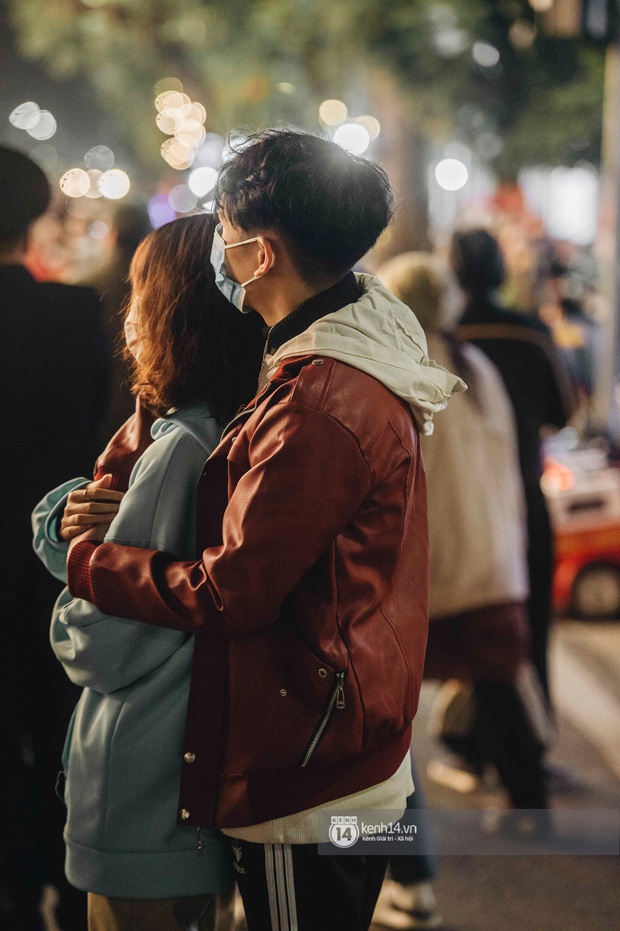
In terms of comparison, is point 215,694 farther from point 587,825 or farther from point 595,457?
point 595,457

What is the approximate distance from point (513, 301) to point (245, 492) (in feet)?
24.0

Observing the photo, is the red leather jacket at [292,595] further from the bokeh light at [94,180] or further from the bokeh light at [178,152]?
the bokeh light at [178,152]

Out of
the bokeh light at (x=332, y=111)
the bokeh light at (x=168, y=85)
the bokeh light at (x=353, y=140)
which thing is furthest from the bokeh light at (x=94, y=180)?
the bokeh light at (x=168, y=85)

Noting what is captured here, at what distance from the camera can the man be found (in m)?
1.44

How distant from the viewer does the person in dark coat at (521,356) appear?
3.64m

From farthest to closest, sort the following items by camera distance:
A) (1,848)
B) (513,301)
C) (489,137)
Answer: (489,137) → (513,301) → (1,848)

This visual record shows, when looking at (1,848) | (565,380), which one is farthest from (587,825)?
(1,848)

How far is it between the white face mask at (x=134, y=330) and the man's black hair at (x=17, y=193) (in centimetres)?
101

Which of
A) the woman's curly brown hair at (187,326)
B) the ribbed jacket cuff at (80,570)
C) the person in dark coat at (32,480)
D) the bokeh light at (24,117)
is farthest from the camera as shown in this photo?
the bokeh light at (24,117)

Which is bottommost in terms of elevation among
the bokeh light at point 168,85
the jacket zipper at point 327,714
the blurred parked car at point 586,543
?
the blurred parked car at point 586,543

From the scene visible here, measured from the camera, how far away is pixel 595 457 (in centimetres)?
620

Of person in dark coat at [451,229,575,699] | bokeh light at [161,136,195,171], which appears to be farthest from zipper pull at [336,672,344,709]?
bokeh light at [161,136,195,171]

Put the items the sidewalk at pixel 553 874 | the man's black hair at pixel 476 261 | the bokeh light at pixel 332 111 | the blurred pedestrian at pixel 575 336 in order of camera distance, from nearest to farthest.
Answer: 1. the sidewalk at pixel 553 874
2. the man's black hair at pixel 476 261
3. the blurred pedestrian at pixel 575 336
4. the bokeh light at pixel 332 111

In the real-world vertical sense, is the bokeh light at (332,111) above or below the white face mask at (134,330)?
above
